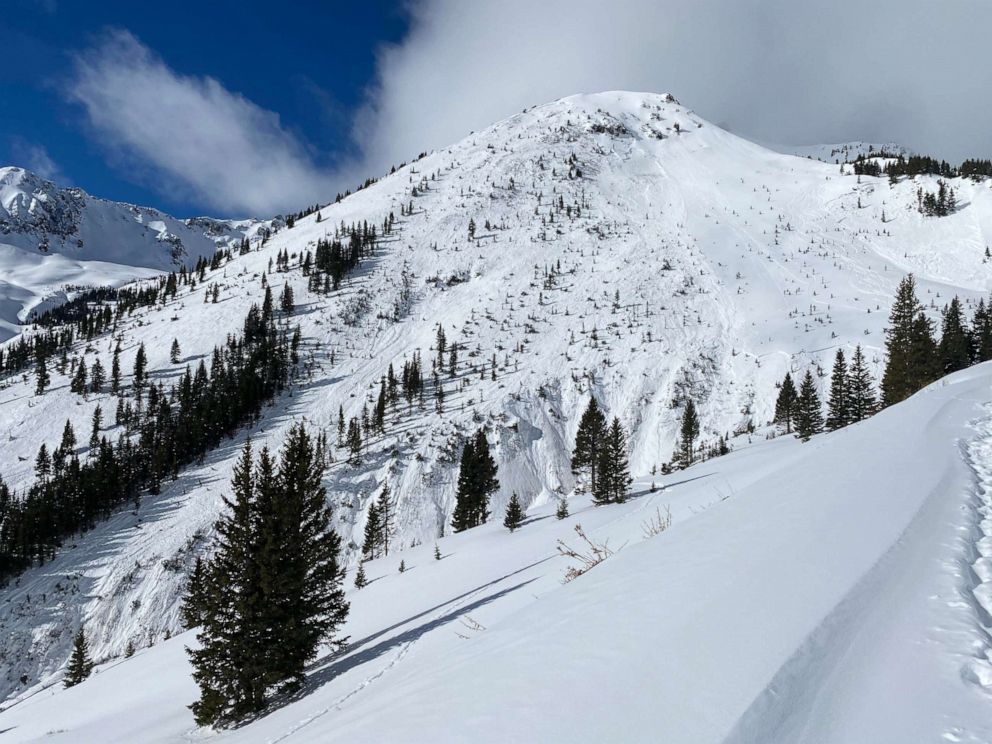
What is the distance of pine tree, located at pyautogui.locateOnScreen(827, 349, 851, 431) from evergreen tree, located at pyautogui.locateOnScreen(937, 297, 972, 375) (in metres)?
7.34

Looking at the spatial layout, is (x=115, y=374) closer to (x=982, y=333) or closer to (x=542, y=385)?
(x=542, y=385)

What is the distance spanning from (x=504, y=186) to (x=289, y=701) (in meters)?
126

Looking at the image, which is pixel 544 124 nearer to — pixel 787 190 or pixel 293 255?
pixel 787 190

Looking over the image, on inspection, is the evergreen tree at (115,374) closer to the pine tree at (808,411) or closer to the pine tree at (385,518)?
the pine tree at (385,518)

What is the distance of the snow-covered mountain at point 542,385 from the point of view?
6590 millimetres

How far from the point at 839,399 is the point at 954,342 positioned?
49.5 feet

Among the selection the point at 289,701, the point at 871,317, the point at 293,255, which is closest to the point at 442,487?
the point at 289,701

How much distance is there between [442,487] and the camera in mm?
53594

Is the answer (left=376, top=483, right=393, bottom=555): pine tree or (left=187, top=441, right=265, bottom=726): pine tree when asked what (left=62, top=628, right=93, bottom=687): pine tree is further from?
(left=187, top=441, right=265, bottom=726): pine tree

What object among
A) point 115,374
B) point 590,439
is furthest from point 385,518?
point 115,374

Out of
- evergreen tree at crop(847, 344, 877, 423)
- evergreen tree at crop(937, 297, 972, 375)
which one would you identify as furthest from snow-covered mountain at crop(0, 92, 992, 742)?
evergreen tree at crop(847, 344, 877, 423)

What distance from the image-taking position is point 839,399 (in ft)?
146

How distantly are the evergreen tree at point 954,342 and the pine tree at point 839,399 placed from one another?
24.1ft

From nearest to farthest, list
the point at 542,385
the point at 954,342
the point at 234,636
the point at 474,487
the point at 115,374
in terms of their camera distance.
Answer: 1. the point at 234,636
2. the point at 474,487
3. the point at 954,342
4. the point at 542,385
5. the point at 115,374
